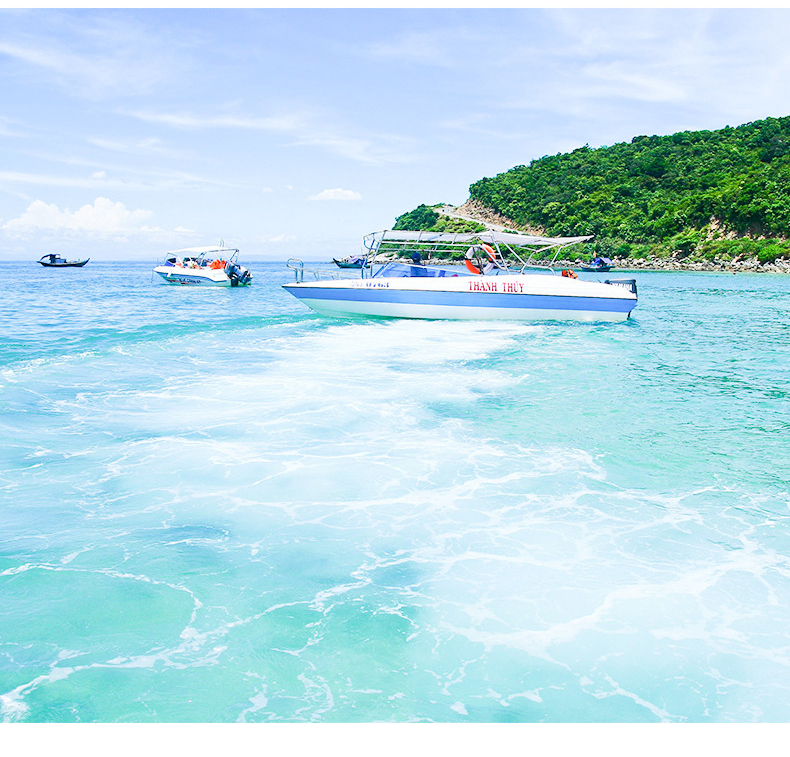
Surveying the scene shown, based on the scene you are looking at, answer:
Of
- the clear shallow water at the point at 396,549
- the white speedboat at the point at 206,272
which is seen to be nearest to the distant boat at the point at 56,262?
the white speedboat at the point at 206,272

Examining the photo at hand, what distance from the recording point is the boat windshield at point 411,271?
2100cm

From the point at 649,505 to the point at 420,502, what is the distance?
2.53 metres

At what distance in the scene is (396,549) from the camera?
18.8 feet

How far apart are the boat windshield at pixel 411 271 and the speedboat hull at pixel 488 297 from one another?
0.33 meters

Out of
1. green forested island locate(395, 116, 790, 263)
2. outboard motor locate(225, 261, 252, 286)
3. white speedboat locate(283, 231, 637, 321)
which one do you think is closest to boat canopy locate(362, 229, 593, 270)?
white speedboat locate(283, 231, 637, 321)

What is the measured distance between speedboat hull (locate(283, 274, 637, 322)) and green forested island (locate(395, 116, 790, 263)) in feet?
115

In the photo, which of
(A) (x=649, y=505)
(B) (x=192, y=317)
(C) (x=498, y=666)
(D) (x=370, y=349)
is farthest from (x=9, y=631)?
(B) (x=192, y=317)

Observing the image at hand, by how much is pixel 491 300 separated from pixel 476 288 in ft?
2.21

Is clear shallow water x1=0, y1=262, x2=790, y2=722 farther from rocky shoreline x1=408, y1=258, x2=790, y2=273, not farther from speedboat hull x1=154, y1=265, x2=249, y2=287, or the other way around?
rocky shoreline x1=408, y1=258, x2=790, y2=273

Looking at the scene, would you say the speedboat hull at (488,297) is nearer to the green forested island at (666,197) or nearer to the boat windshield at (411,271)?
the boat windshield at (411,271)

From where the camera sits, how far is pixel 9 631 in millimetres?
4480

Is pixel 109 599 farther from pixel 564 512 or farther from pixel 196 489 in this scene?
pixel 564 512

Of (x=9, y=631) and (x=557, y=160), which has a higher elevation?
(x=557, y=160)

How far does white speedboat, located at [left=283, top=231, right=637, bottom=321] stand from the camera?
20.4m
